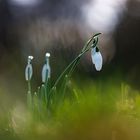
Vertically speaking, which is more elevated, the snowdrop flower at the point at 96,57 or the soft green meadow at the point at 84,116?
the snowdrop flower at the point at 96,57

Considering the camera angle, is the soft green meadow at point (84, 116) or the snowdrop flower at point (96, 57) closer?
the soft green meadow at point (84, 116)

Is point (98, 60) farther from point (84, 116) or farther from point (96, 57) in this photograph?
point (84, 116)

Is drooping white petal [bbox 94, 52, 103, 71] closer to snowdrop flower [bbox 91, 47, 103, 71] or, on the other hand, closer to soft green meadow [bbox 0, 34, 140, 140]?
snowdrop flower [bbox 91, 47, 103, 71]

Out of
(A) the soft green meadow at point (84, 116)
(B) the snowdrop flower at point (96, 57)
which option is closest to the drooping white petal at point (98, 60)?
(B) the snowdrop flower at point (96, 57)

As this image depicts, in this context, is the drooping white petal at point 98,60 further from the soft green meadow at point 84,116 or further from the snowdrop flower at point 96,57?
the soft green meadow at point 84,116

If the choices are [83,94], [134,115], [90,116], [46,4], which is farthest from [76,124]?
[46,4]

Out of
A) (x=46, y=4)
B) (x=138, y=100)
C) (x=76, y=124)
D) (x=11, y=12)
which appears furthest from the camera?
(x=46, y=4)

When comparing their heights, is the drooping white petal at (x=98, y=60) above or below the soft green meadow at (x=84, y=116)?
above

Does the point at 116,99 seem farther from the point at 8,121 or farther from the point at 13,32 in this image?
the point at 13,32
